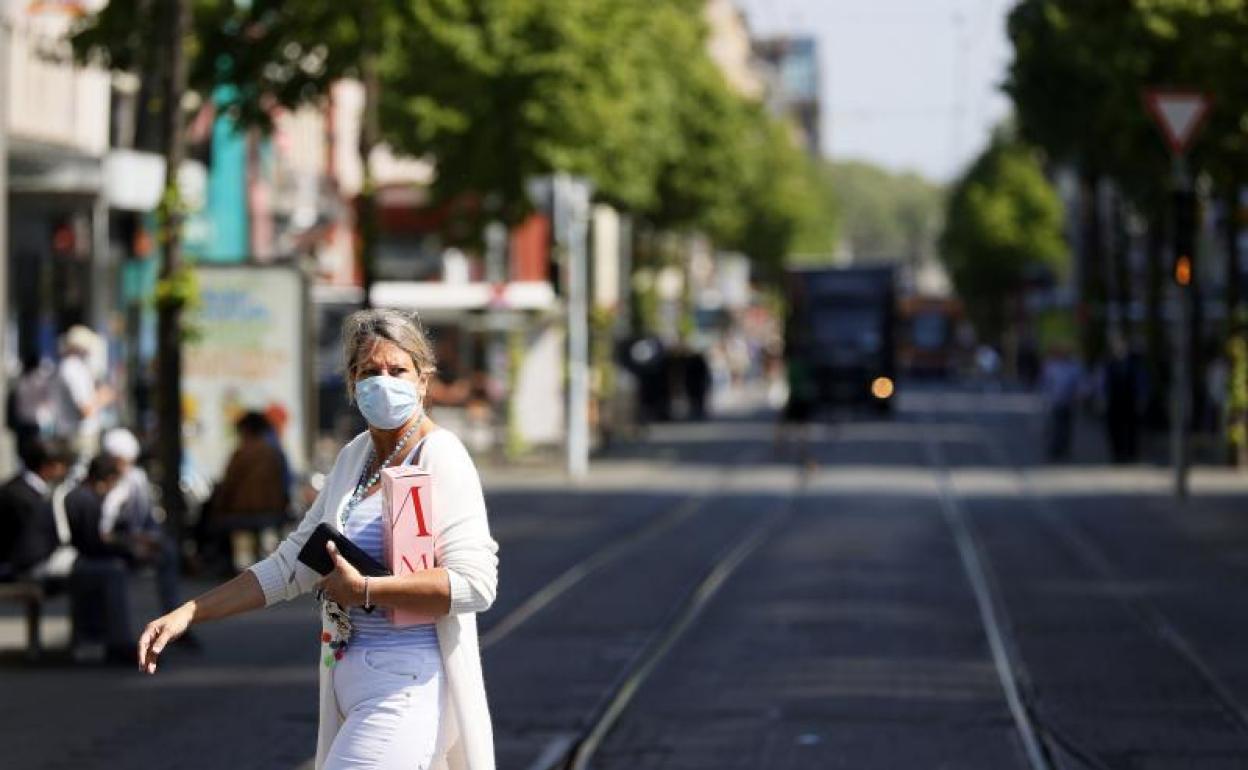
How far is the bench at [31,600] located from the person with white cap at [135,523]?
70 cm

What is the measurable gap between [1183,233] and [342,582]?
25.8 m

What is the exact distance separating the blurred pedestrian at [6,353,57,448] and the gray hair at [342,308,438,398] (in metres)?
21.1

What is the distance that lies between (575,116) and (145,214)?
728 cm

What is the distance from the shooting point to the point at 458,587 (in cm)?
636

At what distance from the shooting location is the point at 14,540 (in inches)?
684

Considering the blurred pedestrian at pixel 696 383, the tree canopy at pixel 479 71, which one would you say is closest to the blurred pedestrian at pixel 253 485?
the tree canopy at pixel 479 71

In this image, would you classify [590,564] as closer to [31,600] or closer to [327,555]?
[31,600]

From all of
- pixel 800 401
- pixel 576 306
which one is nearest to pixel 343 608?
pixel 576 306

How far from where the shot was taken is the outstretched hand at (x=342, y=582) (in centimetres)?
629

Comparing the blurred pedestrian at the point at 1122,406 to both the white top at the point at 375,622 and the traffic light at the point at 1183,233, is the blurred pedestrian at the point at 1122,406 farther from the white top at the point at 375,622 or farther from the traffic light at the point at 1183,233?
the white top at the point at 375,622

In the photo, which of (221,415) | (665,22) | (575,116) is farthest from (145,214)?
(665,22)

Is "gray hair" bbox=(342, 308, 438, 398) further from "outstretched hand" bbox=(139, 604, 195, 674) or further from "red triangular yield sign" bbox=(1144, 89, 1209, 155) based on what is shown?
"red triangular yield sign" bbox=(1144, 89, 1209, 155)

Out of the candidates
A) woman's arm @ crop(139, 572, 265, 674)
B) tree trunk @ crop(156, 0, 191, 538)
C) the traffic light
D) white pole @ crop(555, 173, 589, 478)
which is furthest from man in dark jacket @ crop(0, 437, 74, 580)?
white pole @ crop(555, 173, 589, 478)

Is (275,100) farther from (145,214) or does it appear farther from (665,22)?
(665,22)
